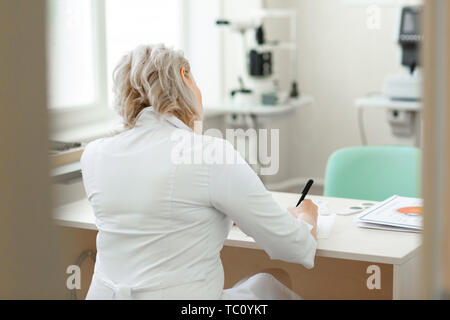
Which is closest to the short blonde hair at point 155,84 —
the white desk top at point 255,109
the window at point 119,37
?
the window at point 119,37

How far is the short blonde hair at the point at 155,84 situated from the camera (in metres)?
1.50

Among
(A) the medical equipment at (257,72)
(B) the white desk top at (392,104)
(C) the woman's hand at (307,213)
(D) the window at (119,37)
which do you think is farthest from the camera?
(A) the medical equipment at (257,72)

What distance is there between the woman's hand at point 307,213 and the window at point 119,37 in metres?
0.99

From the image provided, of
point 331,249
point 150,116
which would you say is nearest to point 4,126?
point 150,116

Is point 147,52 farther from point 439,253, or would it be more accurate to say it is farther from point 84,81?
point 84,81

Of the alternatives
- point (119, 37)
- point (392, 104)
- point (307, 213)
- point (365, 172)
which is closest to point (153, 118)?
point (307, 213)

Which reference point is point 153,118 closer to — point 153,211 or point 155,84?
point 155,84

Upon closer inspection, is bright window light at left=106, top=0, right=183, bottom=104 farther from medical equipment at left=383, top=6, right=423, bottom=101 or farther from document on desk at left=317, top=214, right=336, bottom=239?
document on desk at left=317, top=214, right=336, bottom=239

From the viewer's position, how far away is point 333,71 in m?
4.89

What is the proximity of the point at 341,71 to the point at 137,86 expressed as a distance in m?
3.54

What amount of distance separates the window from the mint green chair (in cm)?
100

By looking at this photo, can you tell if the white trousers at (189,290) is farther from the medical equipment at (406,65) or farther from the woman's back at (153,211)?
the medical equipment at (406,65)

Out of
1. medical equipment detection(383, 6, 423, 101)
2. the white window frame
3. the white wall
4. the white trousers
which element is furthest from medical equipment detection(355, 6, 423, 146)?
the white trousers

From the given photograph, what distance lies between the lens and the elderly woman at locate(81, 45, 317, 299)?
4.73 feet
